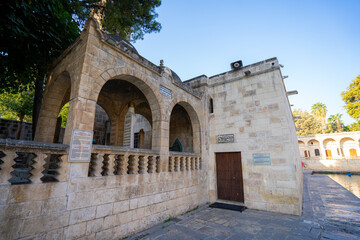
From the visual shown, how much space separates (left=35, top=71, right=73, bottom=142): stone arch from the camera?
5.28 meters

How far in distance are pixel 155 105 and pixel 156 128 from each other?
80cm

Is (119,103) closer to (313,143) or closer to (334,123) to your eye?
(313,143)

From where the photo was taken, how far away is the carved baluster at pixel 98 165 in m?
3.80

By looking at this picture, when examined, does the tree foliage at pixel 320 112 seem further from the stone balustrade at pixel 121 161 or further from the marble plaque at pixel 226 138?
the stone balustrade at pixel 121 161

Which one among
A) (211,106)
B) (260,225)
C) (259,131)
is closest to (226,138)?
(259,131)

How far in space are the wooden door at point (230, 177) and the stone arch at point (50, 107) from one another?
22.0 ft

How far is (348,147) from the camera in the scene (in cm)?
3002

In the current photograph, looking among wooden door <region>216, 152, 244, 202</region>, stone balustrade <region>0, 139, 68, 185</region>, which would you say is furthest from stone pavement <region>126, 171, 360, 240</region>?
stone balustrade <region>0, 139, 68, 185</region>

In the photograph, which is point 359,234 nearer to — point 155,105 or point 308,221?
point 308,221

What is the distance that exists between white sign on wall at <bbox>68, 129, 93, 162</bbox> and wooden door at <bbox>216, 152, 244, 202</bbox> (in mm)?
5888

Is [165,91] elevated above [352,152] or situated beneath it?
elevated above

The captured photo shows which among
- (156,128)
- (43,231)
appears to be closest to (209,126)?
(156,128)

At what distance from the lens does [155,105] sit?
5824 mm

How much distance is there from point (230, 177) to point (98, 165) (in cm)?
576
